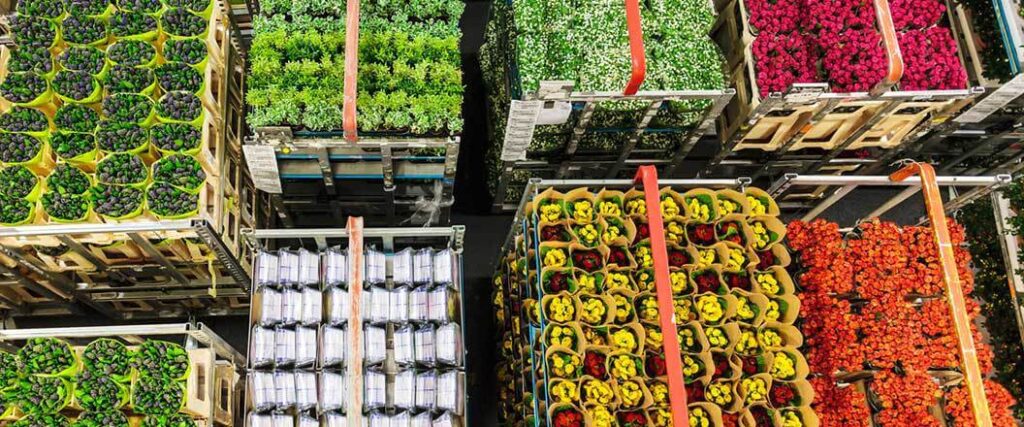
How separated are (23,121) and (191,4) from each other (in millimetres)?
1581

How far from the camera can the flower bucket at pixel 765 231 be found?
5.83 metres

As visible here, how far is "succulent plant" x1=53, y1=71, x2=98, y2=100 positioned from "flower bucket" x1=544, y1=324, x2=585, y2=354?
160 inches

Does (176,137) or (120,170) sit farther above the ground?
(176,137)

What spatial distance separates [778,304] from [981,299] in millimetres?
2368

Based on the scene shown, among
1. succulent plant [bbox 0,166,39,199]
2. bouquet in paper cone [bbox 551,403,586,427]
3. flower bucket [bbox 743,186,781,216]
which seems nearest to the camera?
bouquet in paper cone [bbox 551,403,586,427]

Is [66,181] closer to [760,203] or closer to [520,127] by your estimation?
[520,127]

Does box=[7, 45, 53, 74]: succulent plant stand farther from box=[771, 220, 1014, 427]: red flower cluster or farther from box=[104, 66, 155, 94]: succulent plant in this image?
box=[771, 220, 1014, 427]: red flower cluster

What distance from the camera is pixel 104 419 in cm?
500

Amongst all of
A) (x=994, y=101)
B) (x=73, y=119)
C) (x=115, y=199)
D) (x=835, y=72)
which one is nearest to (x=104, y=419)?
(x=115, y=199)

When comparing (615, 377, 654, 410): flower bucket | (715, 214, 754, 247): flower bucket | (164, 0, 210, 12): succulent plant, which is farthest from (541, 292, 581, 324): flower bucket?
(164, 0, 210, 12): succulent plant

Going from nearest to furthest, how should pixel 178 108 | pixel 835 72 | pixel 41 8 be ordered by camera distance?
pixel 178 108, pixel 41 8, pixel 835 72

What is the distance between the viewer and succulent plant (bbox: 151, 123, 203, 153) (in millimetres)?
5508

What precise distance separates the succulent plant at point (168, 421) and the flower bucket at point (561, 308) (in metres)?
2.66

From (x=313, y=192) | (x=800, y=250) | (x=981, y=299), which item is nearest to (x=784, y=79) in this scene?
(x=800, y=250)
